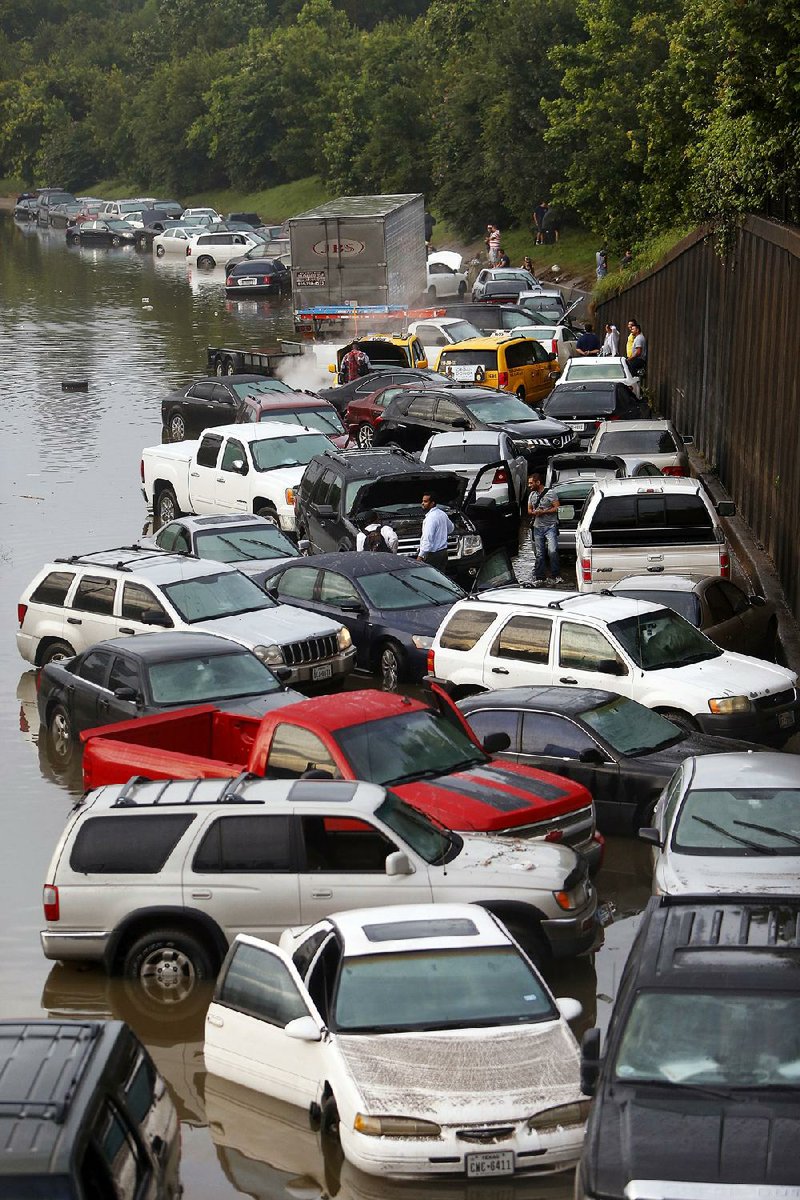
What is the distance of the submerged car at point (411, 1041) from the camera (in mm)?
8625

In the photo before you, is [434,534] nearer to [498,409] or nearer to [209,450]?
[209,450]

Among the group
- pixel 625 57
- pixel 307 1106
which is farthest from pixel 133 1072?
pixel 625 57

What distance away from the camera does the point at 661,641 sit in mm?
16594

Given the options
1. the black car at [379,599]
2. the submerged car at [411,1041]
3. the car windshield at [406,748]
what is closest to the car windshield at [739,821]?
the car windshield at [406,748]

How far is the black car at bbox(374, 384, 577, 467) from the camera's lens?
29672mm

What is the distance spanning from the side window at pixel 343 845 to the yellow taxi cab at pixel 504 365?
24580mm

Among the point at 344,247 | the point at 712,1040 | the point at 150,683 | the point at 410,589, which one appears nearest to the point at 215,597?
the point at 410,589

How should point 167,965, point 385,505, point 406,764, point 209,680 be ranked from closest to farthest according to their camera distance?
point 167,965
point 406,764
point 209,680
point 385,505

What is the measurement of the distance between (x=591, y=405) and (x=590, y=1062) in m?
24.8

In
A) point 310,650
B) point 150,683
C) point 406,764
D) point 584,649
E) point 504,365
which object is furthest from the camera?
point 504,365

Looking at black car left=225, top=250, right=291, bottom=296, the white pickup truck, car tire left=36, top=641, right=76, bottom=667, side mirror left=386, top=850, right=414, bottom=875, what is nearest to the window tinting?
side mirror left=386, top=850, right=414, bottom=875

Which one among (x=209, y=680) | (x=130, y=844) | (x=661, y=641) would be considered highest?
(x=130, y=844)

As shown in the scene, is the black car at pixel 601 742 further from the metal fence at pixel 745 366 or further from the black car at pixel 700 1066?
the metal fence at pixel 745 366

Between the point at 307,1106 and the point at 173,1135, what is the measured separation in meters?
1.61
